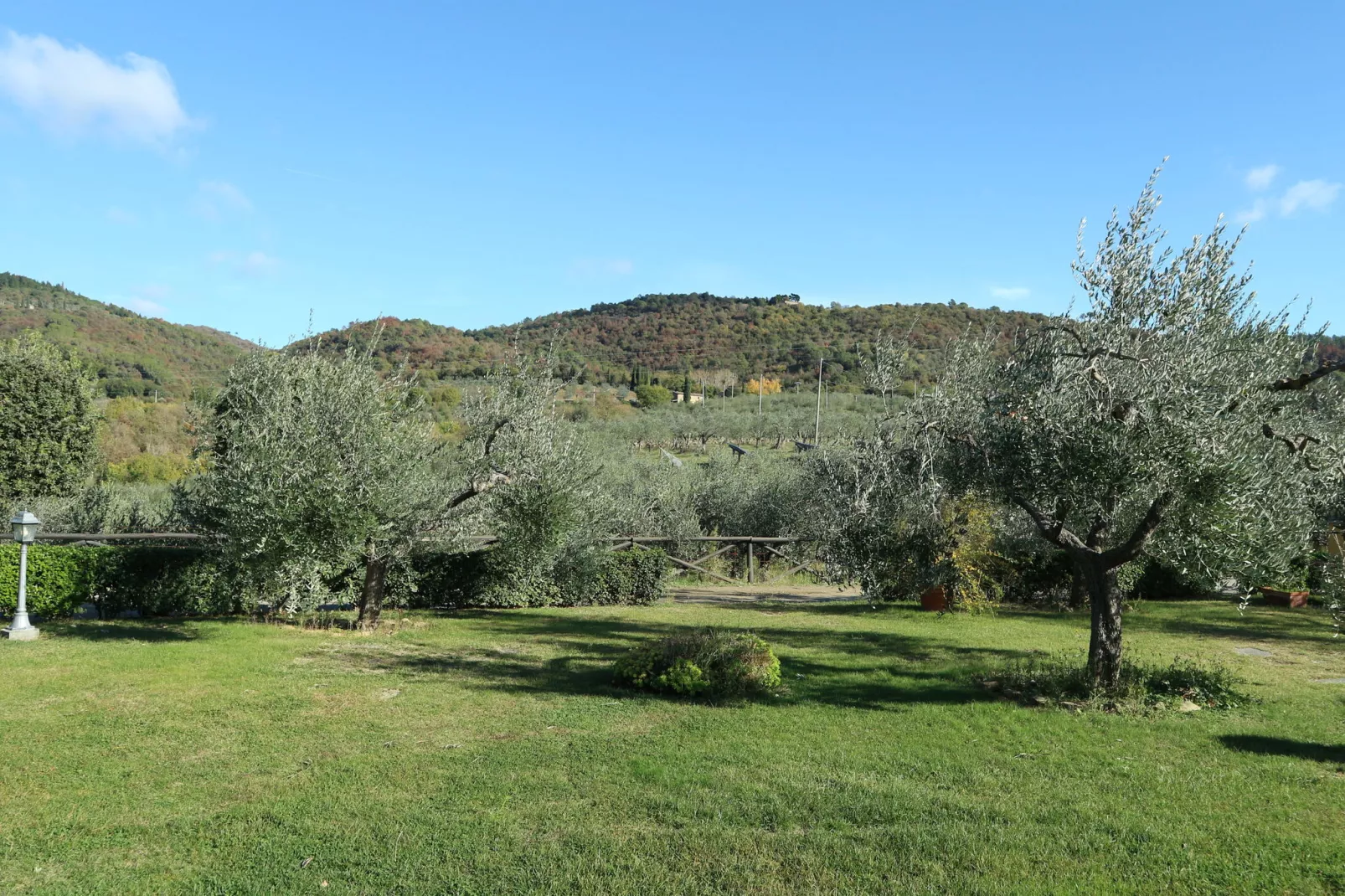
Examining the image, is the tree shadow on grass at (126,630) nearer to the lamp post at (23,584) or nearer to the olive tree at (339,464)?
the lamp post at (23,584)

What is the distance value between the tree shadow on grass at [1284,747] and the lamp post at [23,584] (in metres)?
13.9

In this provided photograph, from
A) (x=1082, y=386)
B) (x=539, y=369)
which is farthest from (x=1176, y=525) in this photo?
(x=539, y=369)

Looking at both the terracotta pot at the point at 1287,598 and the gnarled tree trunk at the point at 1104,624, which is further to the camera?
the terracotta pot at the point at 1287,598

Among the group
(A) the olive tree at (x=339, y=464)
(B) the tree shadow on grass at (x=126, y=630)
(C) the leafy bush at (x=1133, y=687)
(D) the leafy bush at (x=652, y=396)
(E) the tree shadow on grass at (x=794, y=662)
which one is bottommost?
(B) the tree shadow on grass at (x=126, y=630)

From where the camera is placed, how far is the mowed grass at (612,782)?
493cm

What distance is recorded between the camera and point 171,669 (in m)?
9.90

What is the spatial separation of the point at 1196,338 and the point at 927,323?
2157 inches

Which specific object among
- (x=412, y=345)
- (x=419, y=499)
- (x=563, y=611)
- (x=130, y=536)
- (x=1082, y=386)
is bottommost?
(x=563, y=611)

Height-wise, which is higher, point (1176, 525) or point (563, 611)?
point (1176, 525)

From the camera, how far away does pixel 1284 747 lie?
25.2 ft

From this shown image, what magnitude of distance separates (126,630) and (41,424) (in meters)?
9.67

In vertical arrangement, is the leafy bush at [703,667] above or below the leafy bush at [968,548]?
below

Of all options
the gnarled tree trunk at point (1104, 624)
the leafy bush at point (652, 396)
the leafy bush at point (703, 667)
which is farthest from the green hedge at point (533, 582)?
the leafy bush at point (652, 396)

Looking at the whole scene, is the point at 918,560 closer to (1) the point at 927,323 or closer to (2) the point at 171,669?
(2) the point at 171,669
